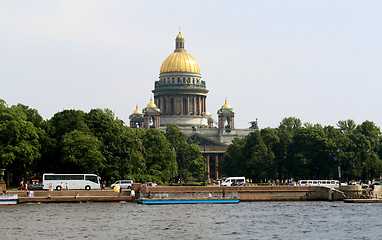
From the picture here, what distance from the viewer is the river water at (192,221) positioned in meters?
66.2

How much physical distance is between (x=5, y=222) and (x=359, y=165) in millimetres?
72681

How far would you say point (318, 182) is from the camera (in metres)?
114

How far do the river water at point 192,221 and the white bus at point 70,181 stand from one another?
30.4 ft

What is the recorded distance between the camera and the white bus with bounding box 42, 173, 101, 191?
10194cm

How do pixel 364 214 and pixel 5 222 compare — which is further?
pixel 364 214

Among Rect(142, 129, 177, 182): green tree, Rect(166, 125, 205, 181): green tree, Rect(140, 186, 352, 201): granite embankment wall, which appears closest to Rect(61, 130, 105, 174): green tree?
Answer: Rect(140, 186, 352, 201): granite embankment wall

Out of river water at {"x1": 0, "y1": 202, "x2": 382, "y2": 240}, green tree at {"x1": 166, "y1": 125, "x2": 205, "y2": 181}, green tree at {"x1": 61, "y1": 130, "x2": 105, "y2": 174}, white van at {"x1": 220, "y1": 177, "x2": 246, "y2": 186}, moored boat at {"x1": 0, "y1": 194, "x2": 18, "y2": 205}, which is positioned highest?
green tree at {"x1": 166, "y1": 125, "x2": 205, "y2": 181}

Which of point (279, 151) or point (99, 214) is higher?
point (279, 151)

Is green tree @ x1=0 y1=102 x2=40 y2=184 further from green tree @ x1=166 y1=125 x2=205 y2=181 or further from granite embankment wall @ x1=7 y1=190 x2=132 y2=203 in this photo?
green tree @ x1=166 y1=125 x2=205 y2=181

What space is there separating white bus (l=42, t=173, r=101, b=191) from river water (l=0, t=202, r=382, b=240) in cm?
927

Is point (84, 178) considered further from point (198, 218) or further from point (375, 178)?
point (375, 178)

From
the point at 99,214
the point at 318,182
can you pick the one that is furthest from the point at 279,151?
the point at 99,214

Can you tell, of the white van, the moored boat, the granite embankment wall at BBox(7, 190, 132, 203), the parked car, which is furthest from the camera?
the white van

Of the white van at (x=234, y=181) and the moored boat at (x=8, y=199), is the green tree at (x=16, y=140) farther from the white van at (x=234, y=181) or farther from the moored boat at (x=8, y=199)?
the white van at (x=234, y=181)
